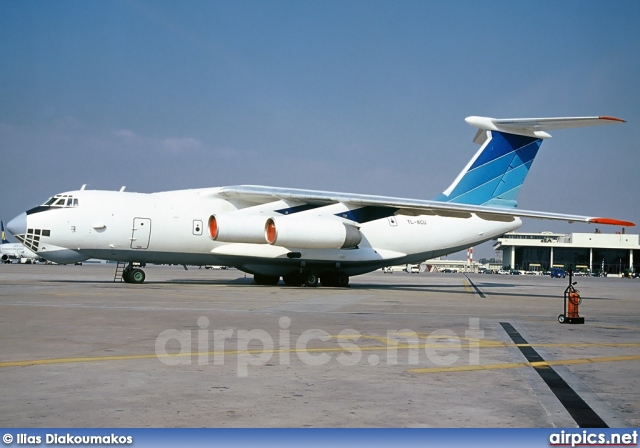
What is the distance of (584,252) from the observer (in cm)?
10575

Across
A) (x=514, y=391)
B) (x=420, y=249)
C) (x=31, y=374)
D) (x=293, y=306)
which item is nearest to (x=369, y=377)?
(x=514, y=391)

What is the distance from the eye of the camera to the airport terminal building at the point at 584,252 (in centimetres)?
10181

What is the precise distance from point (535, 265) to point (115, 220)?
317 ft

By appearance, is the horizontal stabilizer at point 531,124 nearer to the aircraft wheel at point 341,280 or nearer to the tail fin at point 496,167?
the tail fin at point 496,167

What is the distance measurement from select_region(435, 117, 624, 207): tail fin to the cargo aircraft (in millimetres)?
37

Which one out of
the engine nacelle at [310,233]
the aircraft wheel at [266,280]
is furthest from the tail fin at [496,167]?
the aircraft wheel at [266,280]

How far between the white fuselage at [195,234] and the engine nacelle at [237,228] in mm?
65

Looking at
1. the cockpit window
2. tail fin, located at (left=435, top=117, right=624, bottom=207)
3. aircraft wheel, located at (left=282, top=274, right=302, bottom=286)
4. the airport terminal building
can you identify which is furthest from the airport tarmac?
the airport terminal building

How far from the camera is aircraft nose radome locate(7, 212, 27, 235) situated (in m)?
21.1

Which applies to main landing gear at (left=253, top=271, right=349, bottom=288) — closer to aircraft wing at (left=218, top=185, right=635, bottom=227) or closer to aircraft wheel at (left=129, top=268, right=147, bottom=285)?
aircraft wing at (left=218, top=185, right=635, bottom=227)

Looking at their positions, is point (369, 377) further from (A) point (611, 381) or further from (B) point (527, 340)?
(B) point (527, 340)

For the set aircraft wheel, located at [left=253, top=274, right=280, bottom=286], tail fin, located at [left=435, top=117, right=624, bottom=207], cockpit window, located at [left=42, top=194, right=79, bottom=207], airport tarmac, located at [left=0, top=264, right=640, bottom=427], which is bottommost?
airport tarmac, located at [left=0, top=264, right=640, bottom=427]

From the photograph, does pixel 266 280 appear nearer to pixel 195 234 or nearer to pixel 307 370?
pixel 195 234

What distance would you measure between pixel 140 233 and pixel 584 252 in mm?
95755
